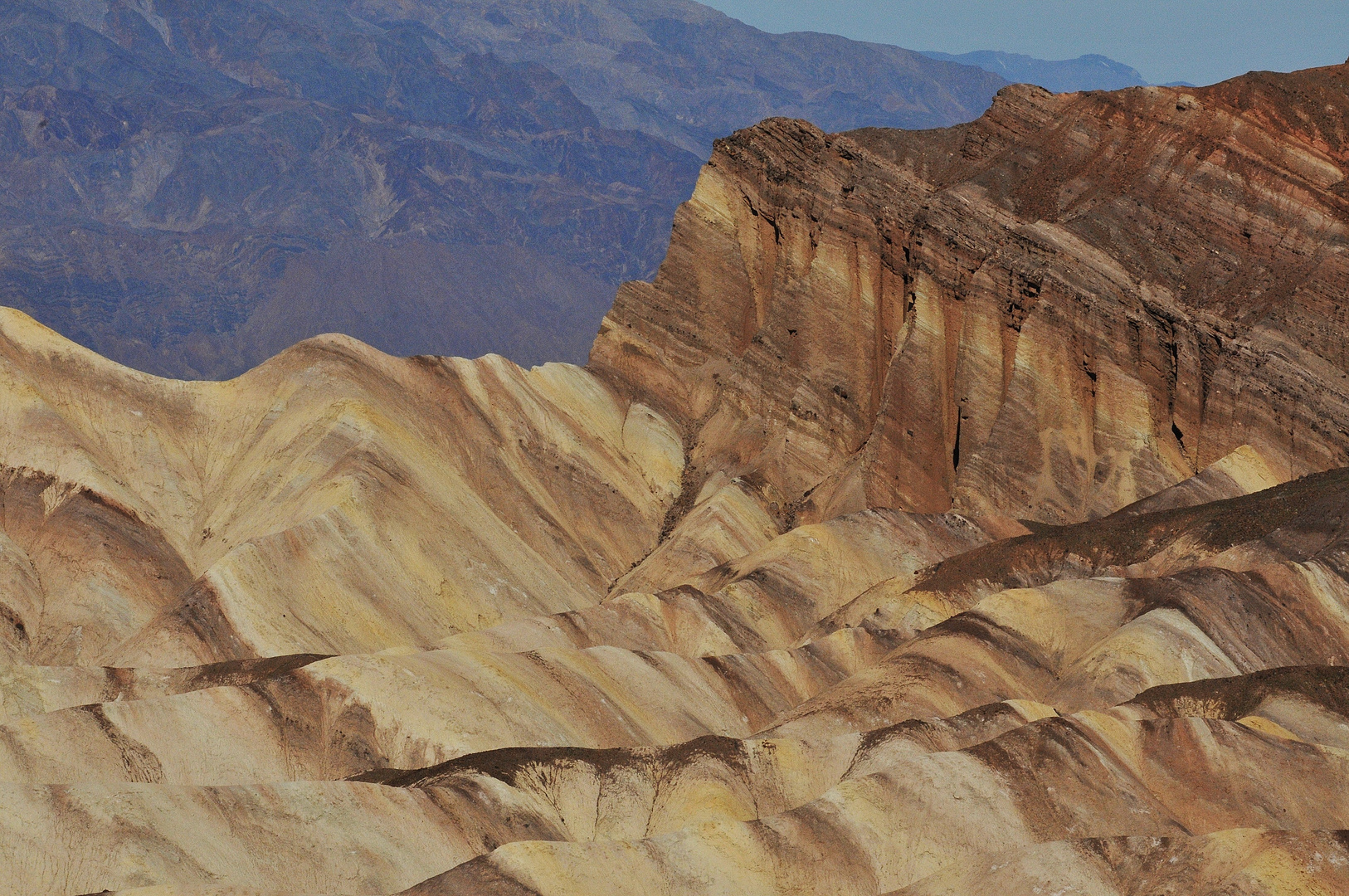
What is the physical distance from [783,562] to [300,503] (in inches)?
769

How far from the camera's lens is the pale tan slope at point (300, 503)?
185ft

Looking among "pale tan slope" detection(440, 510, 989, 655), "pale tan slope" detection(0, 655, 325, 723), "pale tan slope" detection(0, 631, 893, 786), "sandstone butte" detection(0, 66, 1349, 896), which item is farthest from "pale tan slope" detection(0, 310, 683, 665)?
"pale tan slope" detection(0, 631, 893, 786)

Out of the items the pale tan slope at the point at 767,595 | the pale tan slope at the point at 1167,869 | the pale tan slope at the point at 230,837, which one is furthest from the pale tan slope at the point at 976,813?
the pale tan slope at the point at 767,595

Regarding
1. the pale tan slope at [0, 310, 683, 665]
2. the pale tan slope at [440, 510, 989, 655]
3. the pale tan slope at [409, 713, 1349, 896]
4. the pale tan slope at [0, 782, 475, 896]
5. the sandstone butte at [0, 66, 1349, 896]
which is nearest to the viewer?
the pale tan slope at [0, 782, 475, 896]

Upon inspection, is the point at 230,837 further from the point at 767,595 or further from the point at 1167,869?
Result: the point at 767,595

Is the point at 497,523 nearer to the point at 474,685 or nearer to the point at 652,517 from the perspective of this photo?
the point at 652,517

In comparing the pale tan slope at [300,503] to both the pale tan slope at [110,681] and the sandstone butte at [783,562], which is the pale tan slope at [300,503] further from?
the pale tan slope at [110,681]

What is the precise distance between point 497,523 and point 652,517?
425 inches

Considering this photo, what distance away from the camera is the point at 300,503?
62188mm

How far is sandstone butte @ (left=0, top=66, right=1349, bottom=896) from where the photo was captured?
3478 centimetres

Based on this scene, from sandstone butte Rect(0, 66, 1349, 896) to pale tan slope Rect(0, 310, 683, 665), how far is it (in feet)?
0.71

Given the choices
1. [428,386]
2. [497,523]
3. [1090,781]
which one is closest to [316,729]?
[1090,781]

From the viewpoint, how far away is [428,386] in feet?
242

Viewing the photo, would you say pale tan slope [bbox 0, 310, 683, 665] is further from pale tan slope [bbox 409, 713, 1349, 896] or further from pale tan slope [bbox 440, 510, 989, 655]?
pale tan slope [bbox 409, 713, 1349, 896]
